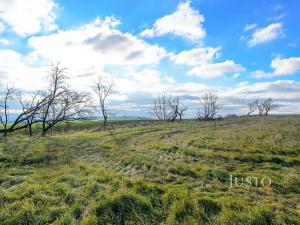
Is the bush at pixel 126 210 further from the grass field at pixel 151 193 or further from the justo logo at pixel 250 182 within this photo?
the justo logo at pixel 250 182

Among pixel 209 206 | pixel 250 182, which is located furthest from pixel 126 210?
pixel 250 182

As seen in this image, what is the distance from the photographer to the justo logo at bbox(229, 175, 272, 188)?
962cm

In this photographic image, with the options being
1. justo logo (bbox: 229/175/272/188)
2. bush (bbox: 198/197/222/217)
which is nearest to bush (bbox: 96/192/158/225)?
bush (bbox: 198/197/222/217)

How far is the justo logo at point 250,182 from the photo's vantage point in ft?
31.6

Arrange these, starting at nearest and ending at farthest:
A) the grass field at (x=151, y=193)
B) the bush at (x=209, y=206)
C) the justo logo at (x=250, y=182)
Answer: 1. the grass field at (x=151, y=193)
2. the bush at (x=209, y=206)
3. the justo logo at (x=250, y=182)

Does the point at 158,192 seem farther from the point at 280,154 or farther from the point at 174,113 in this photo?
the point at 174,113

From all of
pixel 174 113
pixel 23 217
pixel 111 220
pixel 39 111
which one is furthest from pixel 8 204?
pixel 174 113

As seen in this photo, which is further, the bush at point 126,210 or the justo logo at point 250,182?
the justo logo at point 250,182

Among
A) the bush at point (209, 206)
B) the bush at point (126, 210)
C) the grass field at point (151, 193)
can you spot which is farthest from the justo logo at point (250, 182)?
the bush at point (126, 210)

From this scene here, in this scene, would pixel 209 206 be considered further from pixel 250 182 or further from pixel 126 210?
pixel 250 182

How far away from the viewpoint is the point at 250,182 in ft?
32.3

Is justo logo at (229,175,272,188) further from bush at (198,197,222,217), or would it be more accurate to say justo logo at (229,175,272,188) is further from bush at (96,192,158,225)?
bush at (96,192,158,225)

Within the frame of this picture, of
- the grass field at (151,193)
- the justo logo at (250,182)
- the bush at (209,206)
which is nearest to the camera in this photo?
the grass field at (151,193)

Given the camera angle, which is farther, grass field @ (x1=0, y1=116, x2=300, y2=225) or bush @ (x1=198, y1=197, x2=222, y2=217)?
bush @ (x1=198, y1=197, x2=222, y2=217)
